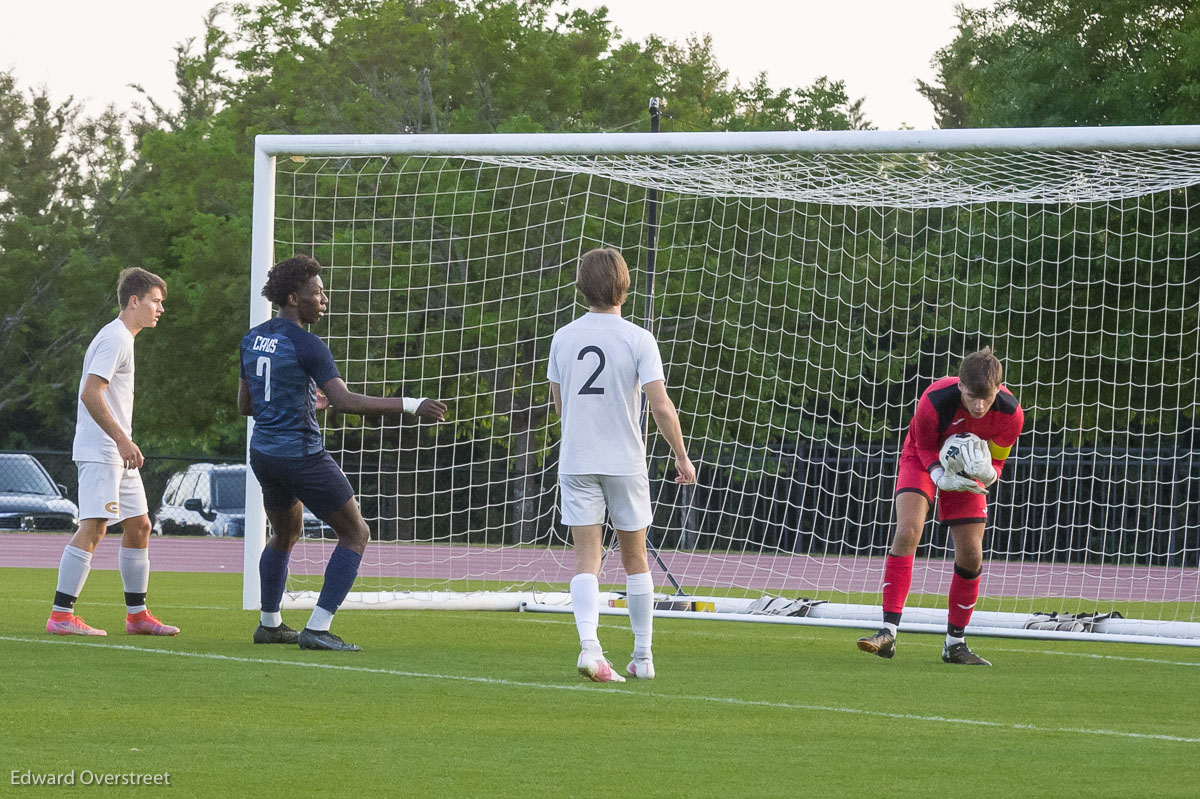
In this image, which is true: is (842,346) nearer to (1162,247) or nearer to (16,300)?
(1162,247)

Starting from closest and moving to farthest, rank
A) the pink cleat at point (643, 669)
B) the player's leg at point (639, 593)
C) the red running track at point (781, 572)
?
the player's leg at point (639, 593), the pink cleat at point (643, 669), the red running track at point (781, 572)

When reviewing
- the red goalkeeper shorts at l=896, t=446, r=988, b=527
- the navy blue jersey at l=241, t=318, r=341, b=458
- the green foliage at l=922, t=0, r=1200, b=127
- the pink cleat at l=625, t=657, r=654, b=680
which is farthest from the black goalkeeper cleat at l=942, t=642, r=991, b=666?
the green foliage at l=922, t=0, r=1200, b=127

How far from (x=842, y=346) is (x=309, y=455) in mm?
13311

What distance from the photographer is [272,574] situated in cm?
848

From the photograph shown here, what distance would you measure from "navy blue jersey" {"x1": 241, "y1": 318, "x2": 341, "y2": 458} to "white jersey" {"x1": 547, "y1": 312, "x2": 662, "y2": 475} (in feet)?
5.05

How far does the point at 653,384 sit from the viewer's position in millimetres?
6988

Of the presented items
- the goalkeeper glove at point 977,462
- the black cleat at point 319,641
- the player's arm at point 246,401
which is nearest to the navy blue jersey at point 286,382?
the player's arm at point 246,401

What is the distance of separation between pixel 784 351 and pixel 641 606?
36.2 feet

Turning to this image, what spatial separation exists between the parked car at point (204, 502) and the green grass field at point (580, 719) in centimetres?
1971

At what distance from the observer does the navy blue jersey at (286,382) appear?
797 cm

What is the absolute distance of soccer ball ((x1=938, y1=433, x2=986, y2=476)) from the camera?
8.06m

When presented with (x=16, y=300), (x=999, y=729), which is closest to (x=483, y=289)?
(x=999, y=729)

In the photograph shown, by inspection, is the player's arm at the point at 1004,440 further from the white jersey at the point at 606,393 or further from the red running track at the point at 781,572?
the red running track at the point at 781,572

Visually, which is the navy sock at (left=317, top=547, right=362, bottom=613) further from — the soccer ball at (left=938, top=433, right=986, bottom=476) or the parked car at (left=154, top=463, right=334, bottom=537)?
the parked car at (left=154, top=463, right=334, bottom=537)
